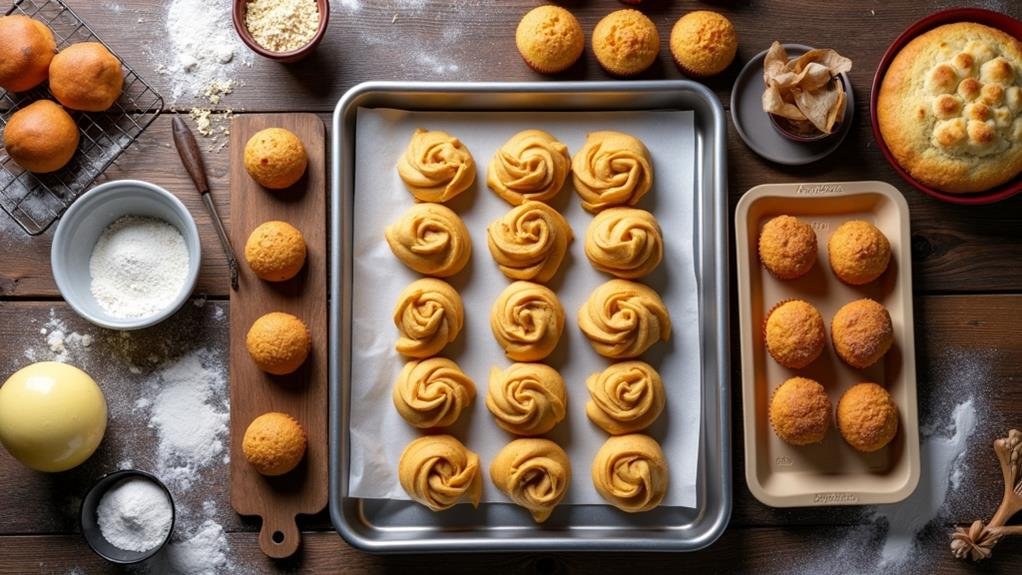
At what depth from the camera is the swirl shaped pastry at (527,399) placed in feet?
6.40

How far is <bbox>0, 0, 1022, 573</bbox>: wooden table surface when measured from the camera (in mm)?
2109

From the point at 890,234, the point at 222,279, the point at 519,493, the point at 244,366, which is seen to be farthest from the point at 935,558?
the point at 222,279

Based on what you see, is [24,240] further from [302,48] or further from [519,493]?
[519,493]

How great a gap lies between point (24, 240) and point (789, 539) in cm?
213

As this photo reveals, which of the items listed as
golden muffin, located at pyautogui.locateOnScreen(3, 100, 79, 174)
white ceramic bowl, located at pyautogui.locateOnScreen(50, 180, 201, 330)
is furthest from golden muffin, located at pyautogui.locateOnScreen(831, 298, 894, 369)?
golden muffin, located at pyautogui.locateOnScreen(3, 100, 79, 174)

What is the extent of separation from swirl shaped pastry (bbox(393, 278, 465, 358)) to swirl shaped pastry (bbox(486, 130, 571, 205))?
290 mm

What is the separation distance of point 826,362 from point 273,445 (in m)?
1.39

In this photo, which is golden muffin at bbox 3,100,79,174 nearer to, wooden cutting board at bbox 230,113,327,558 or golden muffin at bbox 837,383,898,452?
wooden cutting board at bbox 230,113,327,558

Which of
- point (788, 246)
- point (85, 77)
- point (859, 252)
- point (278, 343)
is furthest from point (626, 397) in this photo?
point (85, 77)

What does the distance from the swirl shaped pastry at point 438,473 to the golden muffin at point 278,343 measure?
0.36 meters

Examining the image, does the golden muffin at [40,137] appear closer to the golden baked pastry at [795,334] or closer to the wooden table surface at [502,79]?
the wooden table surface at [502,79]

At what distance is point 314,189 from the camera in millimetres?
2119

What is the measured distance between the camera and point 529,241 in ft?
6.53

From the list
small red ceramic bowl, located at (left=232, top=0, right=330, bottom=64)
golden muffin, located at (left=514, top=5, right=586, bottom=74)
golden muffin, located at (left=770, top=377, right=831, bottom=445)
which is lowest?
golden muffin, located at (left=770, top=377, right=831, bottom=445)
